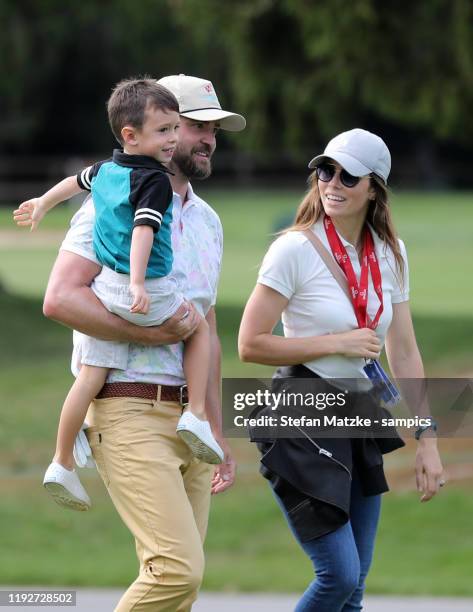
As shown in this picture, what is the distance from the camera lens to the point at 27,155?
55969 millimetres

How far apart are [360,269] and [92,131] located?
170ft

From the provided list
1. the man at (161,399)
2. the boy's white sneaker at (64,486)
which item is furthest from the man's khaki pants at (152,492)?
the boy's white sneaker at (64,486)

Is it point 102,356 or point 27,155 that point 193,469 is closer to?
point 102,356

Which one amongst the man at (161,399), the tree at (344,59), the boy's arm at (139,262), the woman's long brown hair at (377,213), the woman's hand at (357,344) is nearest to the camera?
the boy's arm at (139,262)

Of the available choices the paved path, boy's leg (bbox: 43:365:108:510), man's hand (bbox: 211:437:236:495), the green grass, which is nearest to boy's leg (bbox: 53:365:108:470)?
boy's leg (bbox: 43:365:108:510)

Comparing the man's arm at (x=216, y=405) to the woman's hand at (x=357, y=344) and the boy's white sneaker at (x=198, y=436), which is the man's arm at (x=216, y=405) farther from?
the woman's hand at (x=357, y=344)

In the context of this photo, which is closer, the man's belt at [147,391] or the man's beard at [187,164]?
the man's belt at [147,391]

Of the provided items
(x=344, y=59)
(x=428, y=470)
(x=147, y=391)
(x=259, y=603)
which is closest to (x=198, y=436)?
(x=147, y=391)

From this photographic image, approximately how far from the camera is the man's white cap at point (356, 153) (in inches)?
183

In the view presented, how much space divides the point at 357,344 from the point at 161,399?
2.20 ft

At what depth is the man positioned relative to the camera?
4.32 meters

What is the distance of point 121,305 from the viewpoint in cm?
438

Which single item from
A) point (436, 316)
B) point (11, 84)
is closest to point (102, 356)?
point (436, 316)

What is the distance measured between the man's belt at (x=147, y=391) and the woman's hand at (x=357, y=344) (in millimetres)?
534
